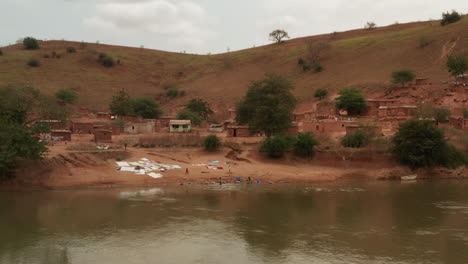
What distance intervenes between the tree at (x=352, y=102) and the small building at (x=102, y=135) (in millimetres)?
21934

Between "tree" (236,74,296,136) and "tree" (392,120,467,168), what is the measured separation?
27.8 feet

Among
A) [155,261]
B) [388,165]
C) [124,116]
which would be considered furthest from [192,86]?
[155,261]

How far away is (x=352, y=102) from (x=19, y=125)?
2891cm

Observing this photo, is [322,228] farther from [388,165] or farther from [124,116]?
[124,116]

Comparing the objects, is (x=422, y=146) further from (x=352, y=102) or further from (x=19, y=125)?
(x=19, y=125)

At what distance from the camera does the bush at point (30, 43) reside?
78062 mm

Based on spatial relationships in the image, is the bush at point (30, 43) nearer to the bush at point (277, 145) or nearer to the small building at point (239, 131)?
the small building at point (239, 131)

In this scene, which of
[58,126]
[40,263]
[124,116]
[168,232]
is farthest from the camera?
[124,116]

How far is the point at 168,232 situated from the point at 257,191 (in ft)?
31.8

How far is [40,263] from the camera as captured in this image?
1485 cm

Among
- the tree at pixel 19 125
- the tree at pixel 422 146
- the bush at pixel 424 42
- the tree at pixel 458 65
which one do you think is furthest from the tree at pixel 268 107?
the bush at pixel 424 42

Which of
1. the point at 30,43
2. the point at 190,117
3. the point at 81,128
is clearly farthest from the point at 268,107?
the point at 30,43

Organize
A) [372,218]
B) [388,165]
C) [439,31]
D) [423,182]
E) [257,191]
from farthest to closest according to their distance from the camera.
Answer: [439,31] < [388,165] < [423,182] < [257,191] < [372,218]

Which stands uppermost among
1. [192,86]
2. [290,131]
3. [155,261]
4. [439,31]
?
[439,31]
